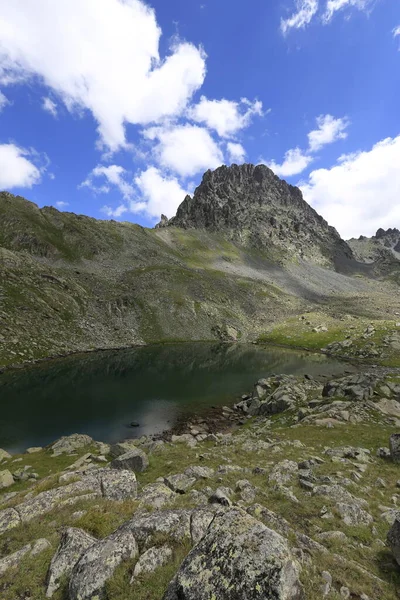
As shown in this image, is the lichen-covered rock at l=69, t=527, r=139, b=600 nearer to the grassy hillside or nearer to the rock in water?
the rock in water

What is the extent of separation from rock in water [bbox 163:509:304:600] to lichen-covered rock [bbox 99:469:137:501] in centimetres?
956

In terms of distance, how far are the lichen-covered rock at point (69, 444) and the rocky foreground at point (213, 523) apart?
8.23ft

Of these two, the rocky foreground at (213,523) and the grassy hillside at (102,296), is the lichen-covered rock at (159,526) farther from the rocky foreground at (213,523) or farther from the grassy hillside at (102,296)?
the grassy hillside at (102,296)

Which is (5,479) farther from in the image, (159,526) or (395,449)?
(395,449)

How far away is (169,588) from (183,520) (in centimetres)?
347

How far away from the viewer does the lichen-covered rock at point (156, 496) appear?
1464 cm

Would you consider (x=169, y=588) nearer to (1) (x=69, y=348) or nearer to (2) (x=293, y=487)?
(2) (x=293, y=487)

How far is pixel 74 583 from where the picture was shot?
841 centimetres

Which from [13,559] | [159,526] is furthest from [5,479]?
[159,526]

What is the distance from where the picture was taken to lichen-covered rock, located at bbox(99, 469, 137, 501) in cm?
1577

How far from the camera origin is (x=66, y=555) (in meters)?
9.62

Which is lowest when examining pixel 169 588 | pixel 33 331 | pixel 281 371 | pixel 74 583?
pixel 281 371

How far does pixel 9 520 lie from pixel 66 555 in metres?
5.71

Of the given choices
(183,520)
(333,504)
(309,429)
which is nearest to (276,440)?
(309,429)
